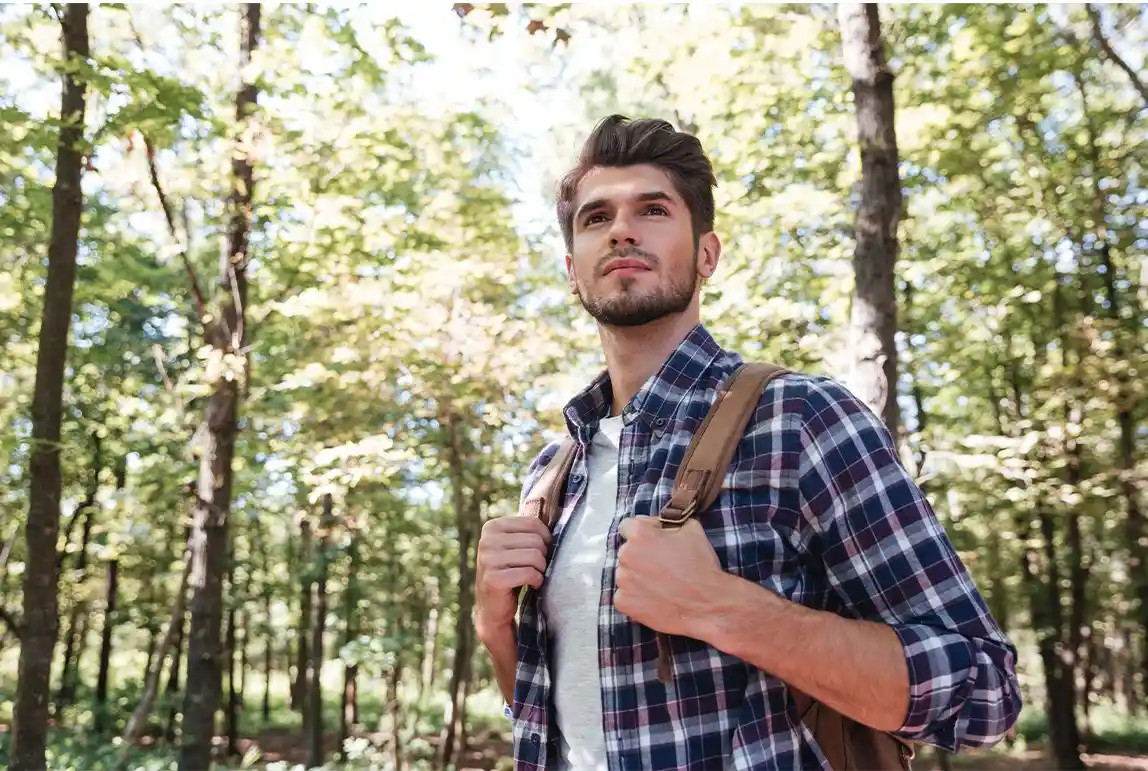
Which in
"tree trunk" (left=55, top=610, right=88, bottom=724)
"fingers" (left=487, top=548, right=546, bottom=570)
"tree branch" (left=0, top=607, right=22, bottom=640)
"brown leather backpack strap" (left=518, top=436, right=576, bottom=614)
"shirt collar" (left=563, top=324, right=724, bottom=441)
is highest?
"shirt collar" (left=563, top=324, right=724, bottom=441)

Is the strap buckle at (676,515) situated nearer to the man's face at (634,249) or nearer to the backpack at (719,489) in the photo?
the backpack at (719,489)

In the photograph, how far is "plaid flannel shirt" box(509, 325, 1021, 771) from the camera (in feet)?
4.20

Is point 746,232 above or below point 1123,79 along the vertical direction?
below

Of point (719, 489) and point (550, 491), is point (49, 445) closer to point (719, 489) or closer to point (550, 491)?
point (550, 491)

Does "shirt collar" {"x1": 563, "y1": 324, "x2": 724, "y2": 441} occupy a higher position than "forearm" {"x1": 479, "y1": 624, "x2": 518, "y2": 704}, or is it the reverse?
"shirt collar" {"x1": 563, "y1": 324, "x2": 724, "y2": 441}

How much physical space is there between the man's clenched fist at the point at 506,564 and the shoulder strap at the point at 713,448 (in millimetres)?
366

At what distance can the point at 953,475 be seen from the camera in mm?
10664

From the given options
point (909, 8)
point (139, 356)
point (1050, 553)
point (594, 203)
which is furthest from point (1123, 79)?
point (139, 356)

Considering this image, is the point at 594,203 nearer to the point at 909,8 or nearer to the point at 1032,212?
the point at 909,8

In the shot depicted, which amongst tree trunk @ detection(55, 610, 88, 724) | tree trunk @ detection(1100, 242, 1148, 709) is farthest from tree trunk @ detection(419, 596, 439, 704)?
tree trunk @ detection(1100, 242, 1148, 709)

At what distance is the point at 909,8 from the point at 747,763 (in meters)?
9.56

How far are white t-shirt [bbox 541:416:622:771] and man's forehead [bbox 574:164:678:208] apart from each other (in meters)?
0.60

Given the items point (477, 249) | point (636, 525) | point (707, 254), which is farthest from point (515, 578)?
point (477, 249)

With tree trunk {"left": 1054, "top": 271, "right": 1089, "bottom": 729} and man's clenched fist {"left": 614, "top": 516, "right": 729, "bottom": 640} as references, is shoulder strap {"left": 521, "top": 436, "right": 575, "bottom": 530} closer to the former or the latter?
man's clenched fist {"left": 614, "top": 516, "right": 729, "bottom": 640}
